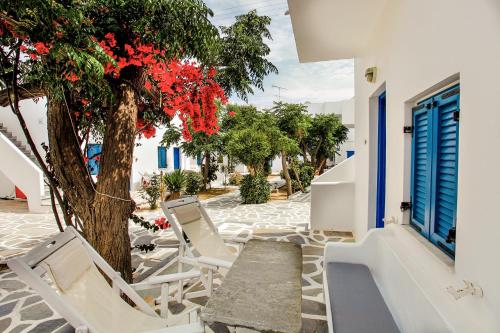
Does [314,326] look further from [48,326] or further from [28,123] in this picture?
[28,123]

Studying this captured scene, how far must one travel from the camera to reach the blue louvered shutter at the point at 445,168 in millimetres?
2100

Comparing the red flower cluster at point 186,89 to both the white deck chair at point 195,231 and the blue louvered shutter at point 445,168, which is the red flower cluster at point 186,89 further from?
the blue louvered shutter at point 445,168

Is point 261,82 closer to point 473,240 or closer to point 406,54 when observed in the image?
point 406,54

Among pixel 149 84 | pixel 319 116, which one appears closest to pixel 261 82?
pixel 149 84

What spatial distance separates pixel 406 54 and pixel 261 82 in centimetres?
681

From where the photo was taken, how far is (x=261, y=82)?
370 inches

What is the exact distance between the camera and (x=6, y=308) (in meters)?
3.57

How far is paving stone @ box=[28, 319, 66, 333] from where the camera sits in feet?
10.2

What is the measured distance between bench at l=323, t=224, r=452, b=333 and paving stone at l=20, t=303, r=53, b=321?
3374mm

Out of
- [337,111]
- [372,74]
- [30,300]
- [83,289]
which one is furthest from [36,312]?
[337,111]

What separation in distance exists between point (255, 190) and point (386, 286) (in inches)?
348

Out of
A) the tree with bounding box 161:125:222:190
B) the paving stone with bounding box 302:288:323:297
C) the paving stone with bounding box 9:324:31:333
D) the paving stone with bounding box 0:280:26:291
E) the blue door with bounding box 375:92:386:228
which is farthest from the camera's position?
the tree with bounding box 161:125:222:190

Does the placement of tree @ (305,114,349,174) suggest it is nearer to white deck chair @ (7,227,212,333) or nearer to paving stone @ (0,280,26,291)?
paving stone @ (0,280,26,291)

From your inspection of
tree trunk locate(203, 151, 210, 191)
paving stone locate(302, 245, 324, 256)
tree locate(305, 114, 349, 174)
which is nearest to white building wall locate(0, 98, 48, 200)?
tree trunk locate(203, 151, 210, 191)
